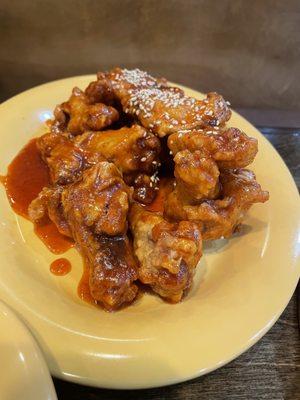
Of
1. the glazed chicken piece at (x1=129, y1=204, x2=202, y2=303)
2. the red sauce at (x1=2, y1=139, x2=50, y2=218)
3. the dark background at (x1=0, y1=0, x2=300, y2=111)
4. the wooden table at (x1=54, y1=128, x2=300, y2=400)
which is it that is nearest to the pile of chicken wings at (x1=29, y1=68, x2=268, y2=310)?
the glazed chicken piece at (x1=129, y1=204, x2=202, y2=303)

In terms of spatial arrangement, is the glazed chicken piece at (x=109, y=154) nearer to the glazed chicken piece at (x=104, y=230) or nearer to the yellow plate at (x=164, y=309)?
the glazed chicken piece at (x=104, y=230)

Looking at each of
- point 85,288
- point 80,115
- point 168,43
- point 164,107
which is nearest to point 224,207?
point 164,107

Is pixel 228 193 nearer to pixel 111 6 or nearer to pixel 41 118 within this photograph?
pixel 41 118

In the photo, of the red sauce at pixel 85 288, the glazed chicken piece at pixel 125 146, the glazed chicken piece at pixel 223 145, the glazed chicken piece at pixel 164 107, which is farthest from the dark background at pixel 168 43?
the red sauce at pixel 85 288

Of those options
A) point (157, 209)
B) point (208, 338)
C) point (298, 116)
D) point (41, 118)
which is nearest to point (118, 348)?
point (208, 338)

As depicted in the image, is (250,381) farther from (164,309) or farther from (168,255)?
(168,255)

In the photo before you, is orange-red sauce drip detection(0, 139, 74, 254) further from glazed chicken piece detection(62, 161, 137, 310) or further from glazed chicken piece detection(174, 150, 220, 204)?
glazed chicken piece detection(174, 150, 220, 204)

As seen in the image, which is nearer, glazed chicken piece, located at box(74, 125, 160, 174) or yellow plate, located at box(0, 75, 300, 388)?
yellow plate, located at box(0, 75, 300, 388)
